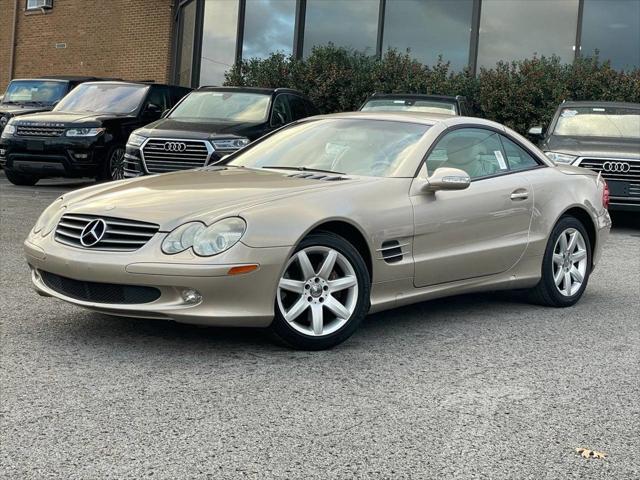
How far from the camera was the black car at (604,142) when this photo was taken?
11664mm

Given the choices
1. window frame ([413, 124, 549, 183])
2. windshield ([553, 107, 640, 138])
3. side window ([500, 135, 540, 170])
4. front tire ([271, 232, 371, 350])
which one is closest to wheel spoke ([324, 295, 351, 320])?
front tire ([271, 232, 371, 350])

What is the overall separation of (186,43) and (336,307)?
19.0 meters

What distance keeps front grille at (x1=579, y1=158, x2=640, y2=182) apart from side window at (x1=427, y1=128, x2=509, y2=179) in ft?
18.9

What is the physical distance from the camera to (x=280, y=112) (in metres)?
13.0

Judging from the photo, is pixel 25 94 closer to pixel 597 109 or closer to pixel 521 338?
pixel 597 109

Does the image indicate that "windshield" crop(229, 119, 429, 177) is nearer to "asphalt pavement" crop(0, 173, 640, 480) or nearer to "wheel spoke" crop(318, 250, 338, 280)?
"wheel spoke" crop(318, 250, 338, 280)

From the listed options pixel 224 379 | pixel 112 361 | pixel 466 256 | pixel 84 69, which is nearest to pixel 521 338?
pixel 466 256

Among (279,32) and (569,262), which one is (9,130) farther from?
(569,262)

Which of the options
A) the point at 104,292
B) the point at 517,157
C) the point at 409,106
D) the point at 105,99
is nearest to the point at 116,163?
the point at 105,99

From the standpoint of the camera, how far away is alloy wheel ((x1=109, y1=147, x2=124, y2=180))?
46.7 feet

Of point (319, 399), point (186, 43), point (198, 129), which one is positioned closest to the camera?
point (319, 399)

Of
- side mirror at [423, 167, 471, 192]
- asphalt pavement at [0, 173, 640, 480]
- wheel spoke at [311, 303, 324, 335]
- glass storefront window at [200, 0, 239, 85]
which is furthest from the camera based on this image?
glass storefront window at [200, 0, 239, 85]

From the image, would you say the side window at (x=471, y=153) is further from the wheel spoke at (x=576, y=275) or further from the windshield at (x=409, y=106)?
the windshield at (x=409, y=106)

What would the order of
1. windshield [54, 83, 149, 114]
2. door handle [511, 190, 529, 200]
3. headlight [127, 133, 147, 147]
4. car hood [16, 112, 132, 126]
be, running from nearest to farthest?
door handle [511, 190, 529, 200] < headlight [127, 133, 147, 147] < car hood [16, 112, 132, 126] < windshield [54, 83, 149, 114]
